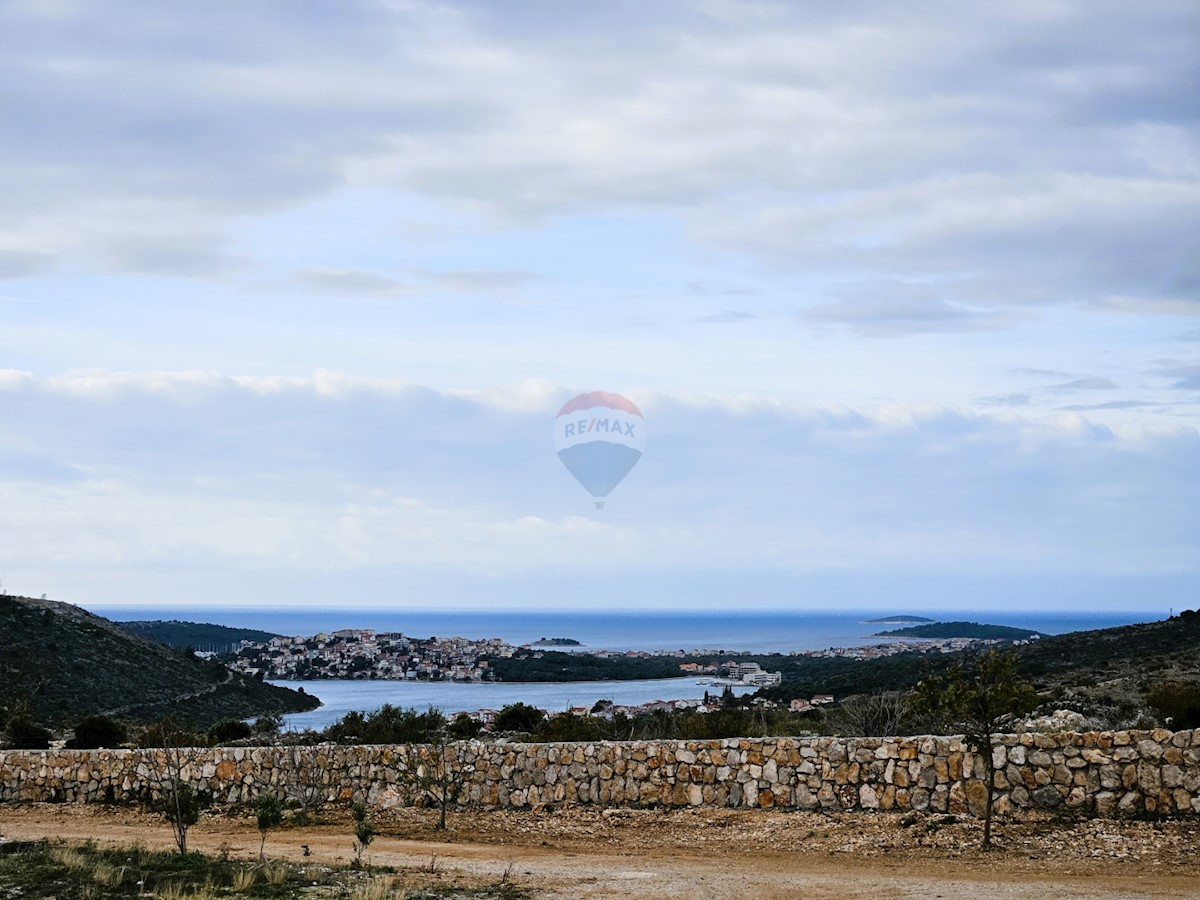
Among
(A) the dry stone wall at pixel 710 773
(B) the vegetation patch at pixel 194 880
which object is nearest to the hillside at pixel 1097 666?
(A) the dry stone wall at pixel 710 773

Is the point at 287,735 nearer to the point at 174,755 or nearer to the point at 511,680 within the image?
the point at 174,755

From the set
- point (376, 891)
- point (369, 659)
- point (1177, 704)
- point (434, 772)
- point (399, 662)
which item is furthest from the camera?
point (369, 659)

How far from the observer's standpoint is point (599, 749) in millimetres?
15047

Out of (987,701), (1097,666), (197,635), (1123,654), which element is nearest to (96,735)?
(987,701)

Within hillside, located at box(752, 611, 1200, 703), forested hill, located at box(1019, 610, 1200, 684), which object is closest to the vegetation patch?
hillside, located at box(752, 611, 1200, 703)

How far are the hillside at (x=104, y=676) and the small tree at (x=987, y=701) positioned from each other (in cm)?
2715

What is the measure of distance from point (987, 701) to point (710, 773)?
378 cm

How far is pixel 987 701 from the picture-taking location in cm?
1213

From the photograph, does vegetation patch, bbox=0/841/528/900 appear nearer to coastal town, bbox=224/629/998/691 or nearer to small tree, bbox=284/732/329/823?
small tree, bbox=284/732/329/823

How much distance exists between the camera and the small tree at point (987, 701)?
12109 millimetres

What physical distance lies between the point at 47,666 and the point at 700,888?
3619cm

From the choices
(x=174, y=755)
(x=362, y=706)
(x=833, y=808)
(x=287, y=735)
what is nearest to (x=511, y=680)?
(x=362, y=706)

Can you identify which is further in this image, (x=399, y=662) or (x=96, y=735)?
(x=399, y=662)

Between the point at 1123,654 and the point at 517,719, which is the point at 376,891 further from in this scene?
the point at 1123,654
